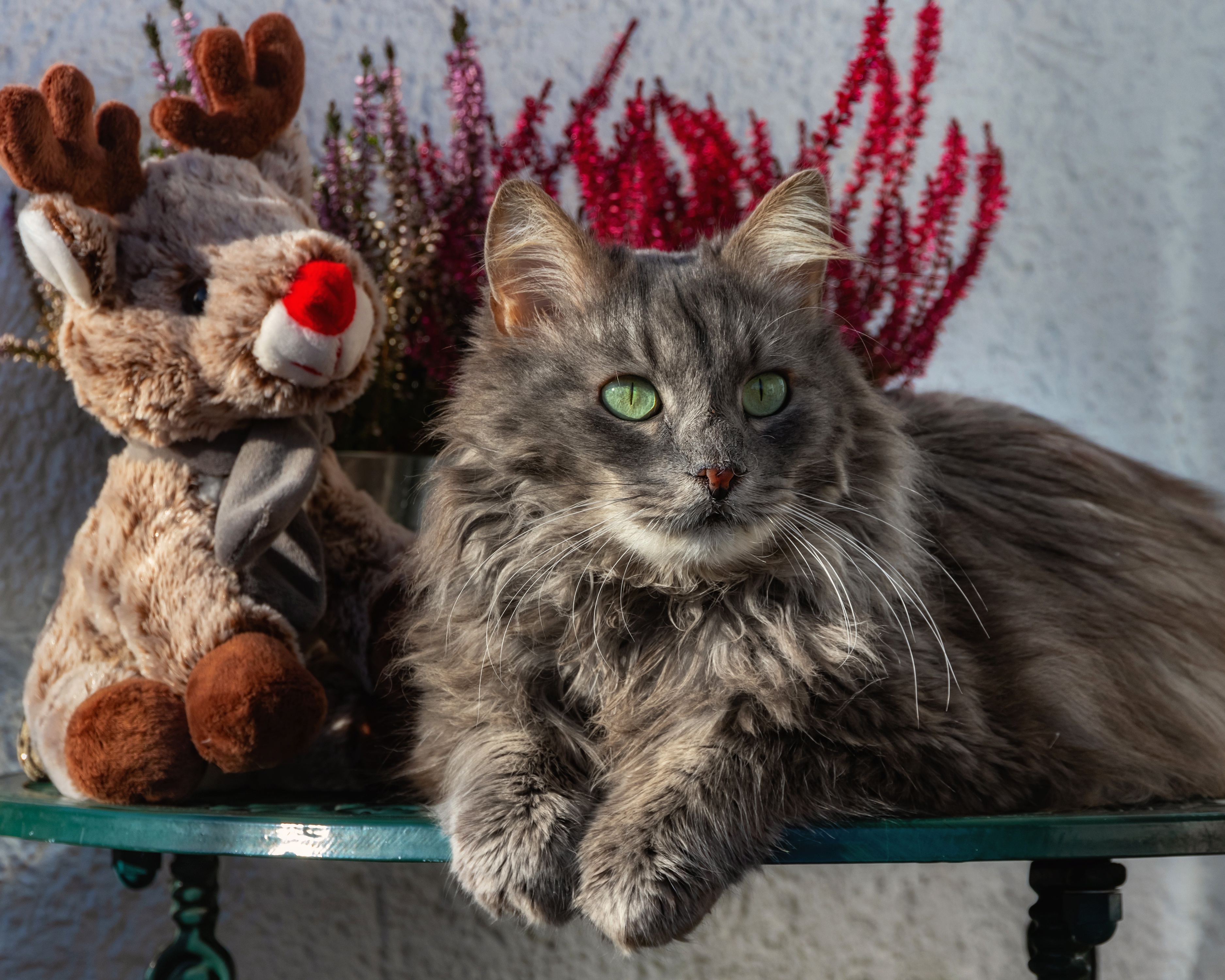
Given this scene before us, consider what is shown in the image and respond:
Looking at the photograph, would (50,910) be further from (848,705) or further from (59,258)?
(848,705)

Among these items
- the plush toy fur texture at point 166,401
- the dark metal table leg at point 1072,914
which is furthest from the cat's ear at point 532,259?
the dark metal table leg at point 1072,914

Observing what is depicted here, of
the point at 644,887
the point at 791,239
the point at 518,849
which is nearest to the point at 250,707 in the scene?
the point at 518,849

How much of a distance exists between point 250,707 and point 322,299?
15.8 inches

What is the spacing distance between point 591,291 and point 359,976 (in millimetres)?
1333

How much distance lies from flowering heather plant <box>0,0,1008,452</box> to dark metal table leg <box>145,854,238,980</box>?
608 millimetres

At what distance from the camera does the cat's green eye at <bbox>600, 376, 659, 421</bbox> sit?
91 centimetres

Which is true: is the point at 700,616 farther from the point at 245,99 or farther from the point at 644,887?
the point at 245,99

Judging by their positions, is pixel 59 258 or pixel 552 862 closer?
pixel 552 862

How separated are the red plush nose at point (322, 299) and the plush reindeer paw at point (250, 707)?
32 centimetres

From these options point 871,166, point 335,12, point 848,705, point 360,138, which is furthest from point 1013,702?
point 335,12

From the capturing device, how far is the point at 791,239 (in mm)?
1028

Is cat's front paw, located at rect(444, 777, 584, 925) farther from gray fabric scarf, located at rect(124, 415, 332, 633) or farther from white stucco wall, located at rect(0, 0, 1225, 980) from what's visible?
white stucco wall, located at rect(0, 0, 1225, 980)

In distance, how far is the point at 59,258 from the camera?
101 cm

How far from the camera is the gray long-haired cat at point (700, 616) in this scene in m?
0.83
